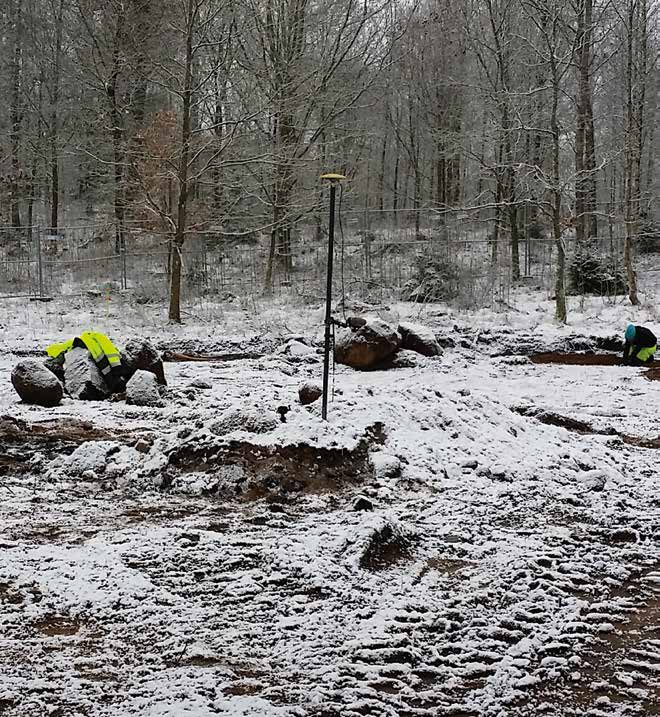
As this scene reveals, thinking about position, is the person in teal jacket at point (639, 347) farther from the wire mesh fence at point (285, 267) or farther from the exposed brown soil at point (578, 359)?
the wire mesh fence at point (285, 267)

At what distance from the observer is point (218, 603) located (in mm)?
3830

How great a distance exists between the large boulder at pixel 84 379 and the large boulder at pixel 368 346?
142 inches

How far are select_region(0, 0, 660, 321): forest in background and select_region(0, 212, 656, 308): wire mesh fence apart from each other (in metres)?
0.58

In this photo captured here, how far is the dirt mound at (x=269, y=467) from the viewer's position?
17.8 feet

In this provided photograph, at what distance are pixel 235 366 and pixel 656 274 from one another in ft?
53.3

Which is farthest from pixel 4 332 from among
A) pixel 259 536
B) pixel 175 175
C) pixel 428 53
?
pixel 428 53

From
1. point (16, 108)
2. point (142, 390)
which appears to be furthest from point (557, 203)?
point (16, 108)

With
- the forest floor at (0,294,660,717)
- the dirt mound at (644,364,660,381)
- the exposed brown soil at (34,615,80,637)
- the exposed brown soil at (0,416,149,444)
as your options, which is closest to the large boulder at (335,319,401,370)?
the forest floor at (0,294,660,717)

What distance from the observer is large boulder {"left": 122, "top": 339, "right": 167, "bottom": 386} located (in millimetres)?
8689

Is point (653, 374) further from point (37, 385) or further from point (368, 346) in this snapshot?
point (37, 385)

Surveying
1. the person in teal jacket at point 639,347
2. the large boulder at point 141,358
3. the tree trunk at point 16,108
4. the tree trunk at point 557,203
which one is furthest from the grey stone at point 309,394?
the tree trunk at point 16,108

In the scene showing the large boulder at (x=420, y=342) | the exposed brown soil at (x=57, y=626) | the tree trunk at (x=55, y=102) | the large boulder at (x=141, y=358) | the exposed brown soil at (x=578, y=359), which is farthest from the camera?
the tree trunk at (x=55, y=102)

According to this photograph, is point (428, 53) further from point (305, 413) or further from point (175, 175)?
point (305, 413)

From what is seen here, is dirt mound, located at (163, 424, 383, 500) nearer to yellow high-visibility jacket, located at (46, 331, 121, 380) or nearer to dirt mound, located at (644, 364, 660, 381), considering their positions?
yellow high-visibility jacket, located at (46, 331, 121, 380)
